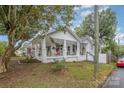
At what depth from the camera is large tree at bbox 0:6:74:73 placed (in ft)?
45.2

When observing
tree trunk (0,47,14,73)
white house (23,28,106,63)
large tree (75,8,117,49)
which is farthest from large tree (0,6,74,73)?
large tree (75,8,117,49)

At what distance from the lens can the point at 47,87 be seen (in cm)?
973

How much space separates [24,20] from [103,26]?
21.9m

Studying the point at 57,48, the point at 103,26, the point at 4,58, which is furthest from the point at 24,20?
the point at 103,26

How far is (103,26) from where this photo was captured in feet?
115

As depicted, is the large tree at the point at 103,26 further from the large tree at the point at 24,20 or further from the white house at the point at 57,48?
the large tree at the point at 24,20

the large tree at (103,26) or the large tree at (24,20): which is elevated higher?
the large tree at (103,26)

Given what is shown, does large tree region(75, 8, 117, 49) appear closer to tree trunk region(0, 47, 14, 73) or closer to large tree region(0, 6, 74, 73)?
large tree region(0, 6, 74, 73)

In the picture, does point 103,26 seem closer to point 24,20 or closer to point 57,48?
point 57,48

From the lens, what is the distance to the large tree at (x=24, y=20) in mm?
13789

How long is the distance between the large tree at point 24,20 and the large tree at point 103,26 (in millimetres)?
17265

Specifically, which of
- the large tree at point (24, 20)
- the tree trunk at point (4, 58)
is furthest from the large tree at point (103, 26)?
the tree trunk at point (4, 58)
